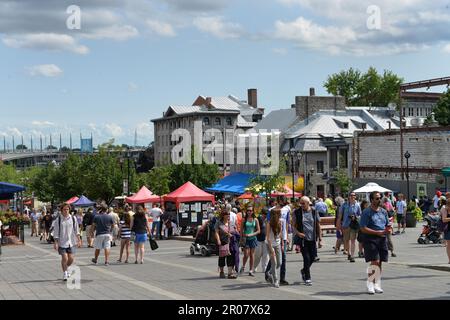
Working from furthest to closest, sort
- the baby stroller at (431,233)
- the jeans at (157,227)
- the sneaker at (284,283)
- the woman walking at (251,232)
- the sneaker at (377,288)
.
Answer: the jeans at (157,227) → the baby stroller at (431,233) → the woman walking at (251,232) → the sneaker at (284,283) → the sneaker at (377,288)

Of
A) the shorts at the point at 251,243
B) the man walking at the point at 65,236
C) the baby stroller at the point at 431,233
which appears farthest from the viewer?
the baby stroller at the point at 431,233

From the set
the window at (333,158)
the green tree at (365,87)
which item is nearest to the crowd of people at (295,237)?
the window at (333,158)

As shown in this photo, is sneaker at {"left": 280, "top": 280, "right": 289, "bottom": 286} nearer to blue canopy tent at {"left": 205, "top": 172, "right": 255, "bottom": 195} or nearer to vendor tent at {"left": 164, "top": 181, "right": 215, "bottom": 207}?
vendor tent at {"left": 164, "top": 181, "right": 215, "bottom": 207}

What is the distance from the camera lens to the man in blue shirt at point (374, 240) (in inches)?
514

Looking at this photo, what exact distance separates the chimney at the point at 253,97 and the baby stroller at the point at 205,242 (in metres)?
105

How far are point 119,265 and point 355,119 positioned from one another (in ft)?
216

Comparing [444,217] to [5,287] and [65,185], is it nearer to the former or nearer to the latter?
[5,287]

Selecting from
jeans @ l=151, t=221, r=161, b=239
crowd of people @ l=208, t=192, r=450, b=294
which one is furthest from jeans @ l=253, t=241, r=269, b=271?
jeans @ l=151, t=221, r=161, b=239

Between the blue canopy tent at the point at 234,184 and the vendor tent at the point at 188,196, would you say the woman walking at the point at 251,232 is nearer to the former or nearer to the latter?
the vendor tent at the point at 188,196

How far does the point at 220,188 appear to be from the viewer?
1752 inches

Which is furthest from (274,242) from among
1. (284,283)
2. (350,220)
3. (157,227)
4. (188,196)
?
(188,196)

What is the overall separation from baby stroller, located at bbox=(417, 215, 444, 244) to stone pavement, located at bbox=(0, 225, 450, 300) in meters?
1.08

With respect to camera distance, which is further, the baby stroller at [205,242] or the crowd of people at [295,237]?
the baby stroller at [205,242]

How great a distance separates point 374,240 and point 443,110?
70229mm
